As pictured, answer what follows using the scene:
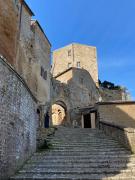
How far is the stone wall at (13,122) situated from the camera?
7.62 meters

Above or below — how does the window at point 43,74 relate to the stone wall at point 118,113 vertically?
above

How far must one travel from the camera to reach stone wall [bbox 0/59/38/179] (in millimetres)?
7617

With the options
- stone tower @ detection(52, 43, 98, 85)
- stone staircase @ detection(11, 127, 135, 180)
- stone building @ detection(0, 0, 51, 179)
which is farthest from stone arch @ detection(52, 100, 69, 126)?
stone staircase @ detection(11, 127, 135, 180)

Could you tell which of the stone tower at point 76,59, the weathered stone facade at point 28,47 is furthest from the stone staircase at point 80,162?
the stone tower at point 76,59

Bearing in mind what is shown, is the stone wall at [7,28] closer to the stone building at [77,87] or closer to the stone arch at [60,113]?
the stone building at [77,87]

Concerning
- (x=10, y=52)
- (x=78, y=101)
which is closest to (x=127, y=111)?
(x=10, y=52)

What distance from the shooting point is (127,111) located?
64.2 feet

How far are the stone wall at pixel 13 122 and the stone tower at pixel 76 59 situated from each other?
1349 inches

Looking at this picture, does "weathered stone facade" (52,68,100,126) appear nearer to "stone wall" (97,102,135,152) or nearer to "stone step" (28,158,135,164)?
"stone wall" (97,102,135,152)

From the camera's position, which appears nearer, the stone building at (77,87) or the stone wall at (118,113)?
the stone wall at (118,113)

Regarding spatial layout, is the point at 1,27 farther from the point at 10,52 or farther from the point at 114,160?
the point at 114,160

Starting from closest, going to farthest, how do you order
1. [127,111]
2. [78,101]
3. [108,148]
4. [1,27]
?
[108,148], [1,27], [127,111], [78,101]

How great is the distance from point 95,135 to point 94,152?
4.03m

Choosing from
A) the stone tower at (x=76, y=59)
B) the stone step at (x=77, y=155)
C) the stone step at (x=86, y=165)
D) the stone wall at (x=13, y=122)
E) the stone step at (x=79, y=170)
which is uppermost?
the stone tower at (x=76, y=59)
